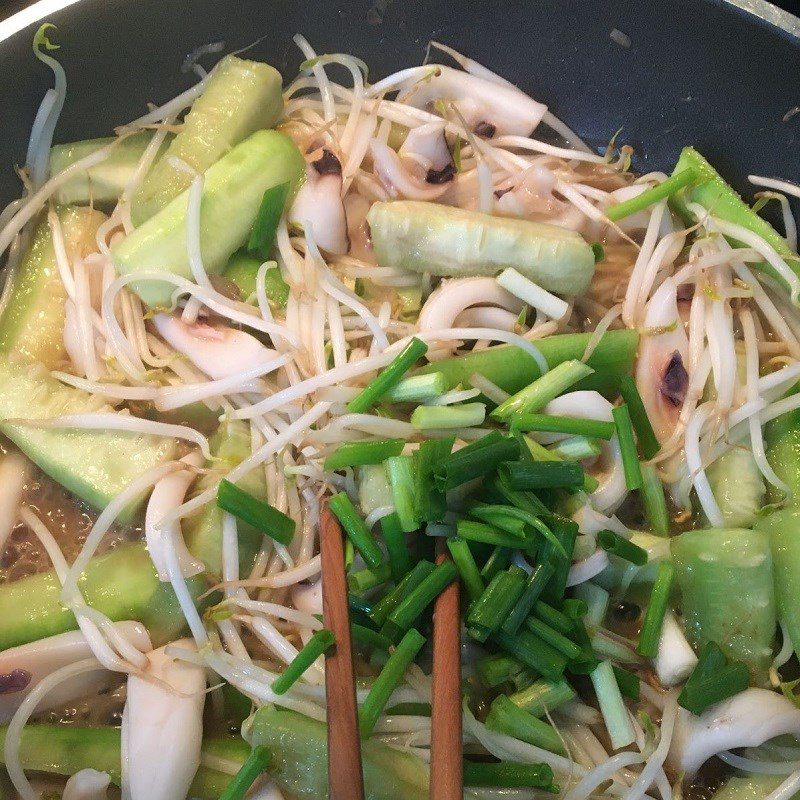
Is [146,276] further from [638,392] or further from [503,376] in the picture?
[638,392]

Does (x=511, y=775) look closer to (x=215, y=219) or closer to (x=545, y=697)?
(x=545, y=697)

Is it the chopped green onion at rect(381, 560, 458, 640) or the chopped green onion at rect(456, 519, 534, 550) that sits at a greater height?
the chopped green onion at rect(456, 519, 534, 550)

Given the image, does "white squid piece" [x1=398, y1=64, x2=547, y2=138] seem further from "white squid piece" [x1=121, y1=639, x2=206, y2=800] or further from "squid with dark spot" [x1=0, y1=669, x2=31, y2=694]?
"squid with dark spot" [x1=0, y1=669, x2=31, y2=694]

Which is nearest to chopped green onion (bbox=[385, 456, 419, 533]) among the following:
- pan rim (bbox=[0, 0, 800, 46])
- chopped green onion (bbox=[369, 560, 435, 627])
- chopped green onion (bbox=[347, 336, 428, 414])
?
chopped green onion (bbox=[369, 560, 435, 627])

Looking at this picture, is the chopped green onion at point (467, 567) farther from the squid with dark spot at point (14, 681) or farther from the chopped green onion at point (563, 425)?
the squid with dark spot at point (14, 681)

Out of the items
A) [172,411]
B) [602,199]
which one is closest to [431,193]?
[602,199]

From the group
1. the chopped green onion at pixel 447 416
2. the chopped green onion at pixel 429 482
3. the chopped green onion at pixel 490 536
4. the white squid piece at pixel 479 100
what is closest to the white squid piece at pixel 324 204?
the white squid piece at pixel 479 100
